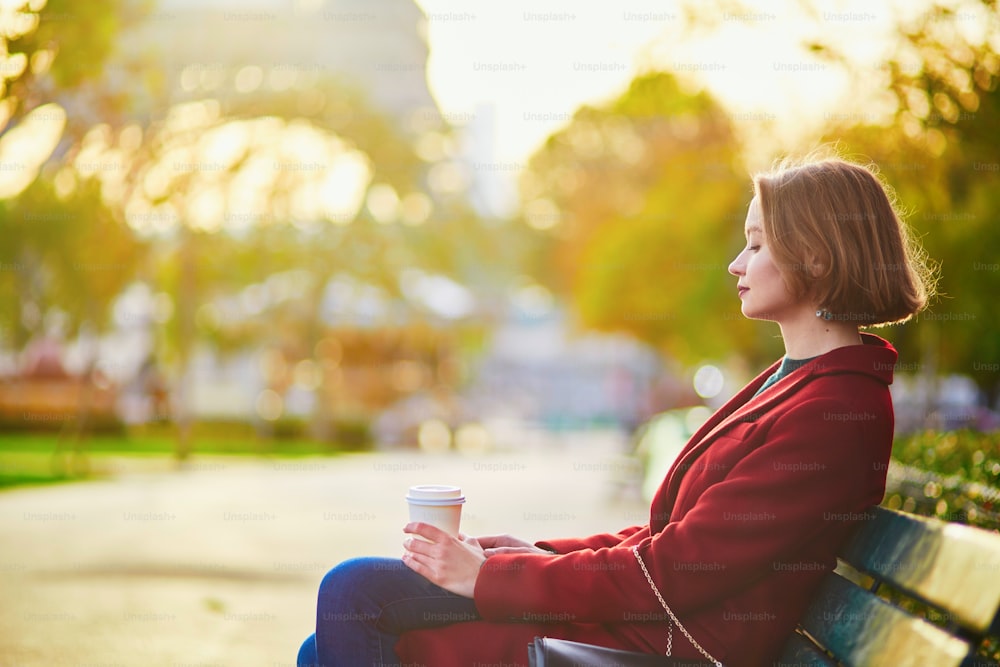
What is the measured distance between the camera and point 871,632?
214 cm

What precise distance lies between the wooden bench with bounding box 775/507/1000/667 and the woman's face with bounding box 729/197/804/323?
1.70ft

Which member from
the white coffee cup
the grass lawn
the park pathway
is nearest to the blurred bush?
the white coffee cup

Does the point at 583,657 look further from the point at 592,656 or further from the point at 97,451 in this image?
the point at 97,451

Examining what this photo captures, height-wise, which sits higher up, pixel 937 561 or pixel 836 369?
pixel 836 369

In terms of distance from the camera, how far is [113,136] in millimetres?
14570

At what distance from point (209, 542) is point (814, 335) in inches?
336

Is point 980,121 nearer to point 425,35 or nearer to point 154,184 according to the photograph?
point 154,184

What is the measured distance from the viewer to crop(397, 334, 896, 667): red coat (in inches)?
90.8

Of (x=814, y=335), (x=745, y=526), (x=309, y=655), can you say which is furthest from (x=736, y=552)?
(x=309, y=655)

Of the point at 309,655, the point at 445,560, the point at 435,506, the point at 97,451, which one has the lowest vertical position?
the point at 97,451

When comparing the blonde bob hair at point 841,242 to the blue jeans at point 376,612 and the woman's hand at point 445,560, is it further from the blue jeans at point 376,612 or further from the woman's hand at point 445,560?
the blue jeans at point 376,612

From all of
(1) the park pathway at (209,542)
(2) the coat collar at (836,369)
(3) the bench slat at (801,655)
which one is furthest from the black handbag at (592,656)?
(1) the park pathway at (209,542)

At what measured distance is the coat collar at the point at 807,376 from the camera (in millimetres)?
2465

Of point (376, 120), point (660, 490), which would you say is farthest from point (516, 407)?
point (660, 490)
